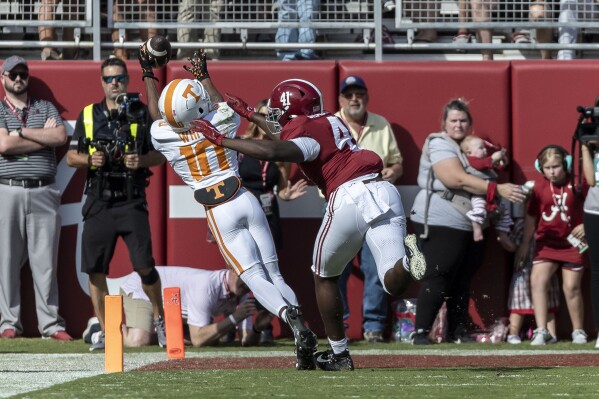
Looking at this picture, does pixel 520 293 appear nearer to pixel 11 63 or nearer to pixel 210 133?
pixel 210 133

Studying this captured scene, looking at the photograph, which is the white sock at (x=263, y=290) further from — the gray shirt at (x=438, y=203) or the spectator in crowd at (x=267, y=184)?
the gray shirt at (x=438, y=203)

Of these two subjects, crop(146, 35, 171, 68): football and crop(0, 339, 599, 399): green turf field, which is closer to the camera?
crop(0, 339, 599, 399): green turf field

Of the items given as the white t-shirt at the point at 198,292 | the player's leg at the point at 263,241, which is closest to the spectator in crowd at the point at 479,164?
the white t-shirt at the point at 198,292

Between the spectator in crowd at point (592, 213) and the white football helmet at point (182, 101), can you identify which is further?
the spectator in crowd at point (592, 213)

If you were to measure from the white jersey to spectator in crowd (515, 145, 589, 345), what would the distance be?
11.1 feet

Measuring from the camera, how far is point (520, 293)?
11.6 metres

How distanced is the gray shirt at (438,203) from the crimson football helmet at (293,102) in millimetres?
3265

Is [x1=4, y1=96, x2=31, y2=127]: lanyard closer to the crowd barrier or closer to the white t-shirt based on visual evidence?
the crowd barrier

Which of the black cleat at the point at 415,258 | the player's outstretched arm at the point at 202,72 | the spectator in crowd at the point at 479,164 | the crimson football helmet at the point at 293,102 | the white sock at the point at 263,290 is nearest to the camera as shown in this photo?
the black cleat at the point at 415,258

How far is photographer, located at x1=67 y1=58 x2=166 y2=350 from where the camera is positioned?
1102 cm

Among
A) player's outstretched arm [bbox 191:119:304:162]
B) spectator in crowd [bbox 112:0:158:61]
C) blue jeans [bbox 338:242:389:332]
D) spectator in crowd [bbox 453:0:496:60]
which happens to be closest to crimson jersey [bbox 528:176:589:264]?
blue jeans [bbox 338:242:389:332]

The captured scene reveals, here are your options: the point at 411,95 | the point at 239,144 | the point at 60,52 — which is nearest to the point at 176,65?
the point at 60,52

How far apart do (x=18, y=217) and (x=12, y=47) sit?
1.83 meters

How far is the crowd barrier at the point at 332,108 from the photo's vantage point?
Result: 1198cm
